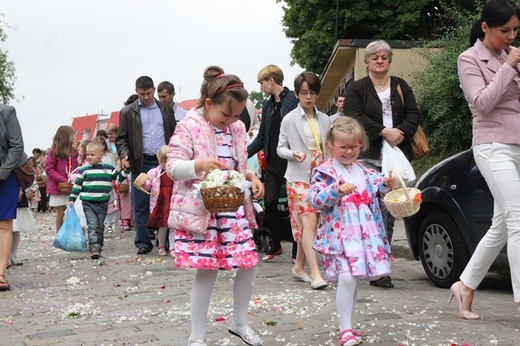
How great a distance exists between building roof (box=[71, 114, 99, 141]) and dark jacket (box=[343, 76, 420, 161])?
4178 inches

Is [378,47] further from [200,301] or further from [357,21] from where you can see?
Result: [357,21]

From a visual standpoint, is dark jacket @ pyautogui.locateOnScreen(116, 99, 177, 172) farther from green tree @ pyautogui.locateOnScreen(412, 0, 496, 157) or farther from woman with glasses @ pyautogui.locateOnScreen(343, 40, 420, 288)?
green tree @ pyautogui.locateOnScreen(412, 0, 496, 157)

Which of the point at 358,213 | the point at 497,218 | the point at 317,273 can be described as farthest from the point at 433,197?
the point at 358,213

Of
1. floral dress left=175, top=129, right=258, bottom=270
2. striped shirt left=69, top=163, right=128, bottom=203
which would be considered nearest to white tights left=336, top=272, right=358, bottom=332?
floral dress left=175, top=129, right=258, bottom=270

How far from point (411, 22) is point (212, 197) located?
103 ft

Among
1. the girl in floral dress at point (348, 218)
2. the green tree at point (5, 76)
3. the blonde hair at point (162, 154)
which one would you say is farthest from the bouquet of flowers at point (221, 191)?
the green tree at point (5, 76)

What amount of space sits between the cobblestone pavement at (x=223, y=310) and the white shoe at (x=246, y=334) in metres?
0.11

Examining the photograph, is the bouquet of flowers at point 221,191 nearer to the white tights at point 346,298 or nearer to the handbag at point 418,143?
the white tights at point 346,298

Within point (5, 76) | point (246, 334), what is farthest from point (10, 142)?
point (5, 76)

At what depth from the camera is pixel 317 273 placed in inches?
303

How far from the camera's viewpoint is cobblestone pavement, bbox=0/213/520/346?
5406mm

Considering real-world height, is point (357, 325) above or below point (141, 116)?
below

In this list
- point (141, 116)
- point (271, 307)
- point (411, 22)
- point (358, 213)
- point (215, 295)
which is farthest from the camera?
point (411, 22)

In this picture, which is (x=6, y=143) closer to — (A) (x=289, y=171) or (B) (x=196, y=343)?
(A) (x=289, y=171)
